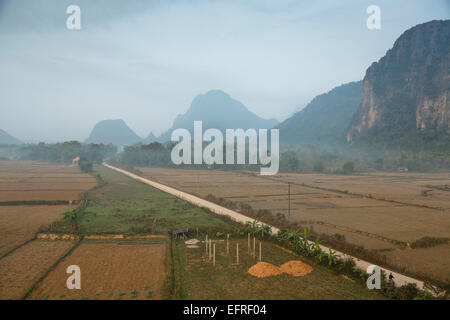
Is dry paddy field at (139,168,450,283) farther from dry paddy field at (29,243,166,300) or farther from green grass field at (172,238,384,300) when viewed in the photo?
dry paddy field at (29,243,166,300)

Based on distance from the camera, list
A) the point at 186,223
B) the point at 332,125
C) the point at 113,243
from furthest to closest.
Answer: the point at 332,125, the point at 186,223, the point at 113,243

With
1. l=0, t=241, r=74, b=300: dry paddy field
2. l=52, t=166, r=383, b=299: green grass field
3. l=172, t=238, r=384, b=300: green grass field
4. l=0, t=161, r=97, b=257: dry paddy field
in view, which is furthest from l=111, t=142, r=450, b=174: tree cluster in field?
l=0, t=241, r=74, b=300: dry paddy field

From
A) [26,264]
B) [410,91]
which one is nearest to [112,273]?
[26,264]

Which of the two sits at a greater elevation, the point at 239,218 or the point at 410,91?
the point at 410,91

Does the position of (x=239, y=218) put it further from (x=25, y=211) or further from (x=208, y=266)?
(x=25, y=211)
